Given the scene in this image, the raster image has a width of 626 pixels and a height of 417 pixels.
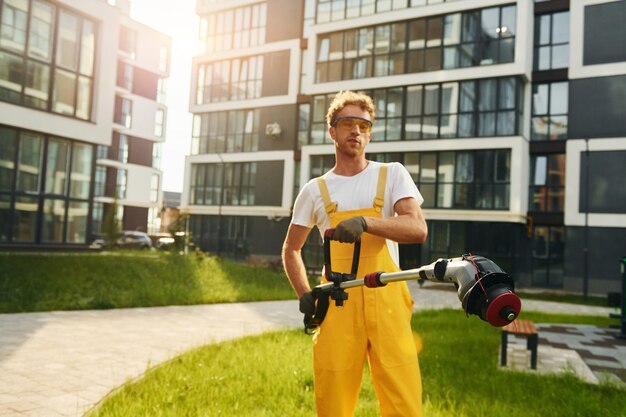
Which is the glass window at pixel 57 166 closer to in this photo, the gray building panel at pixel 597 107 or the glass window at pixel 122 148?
the gray building panel at pixel 597 107

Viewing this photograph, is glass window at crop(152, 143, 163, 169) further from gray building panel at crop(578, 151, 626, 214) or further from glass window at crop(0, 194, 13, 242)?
gray building panel at crop(578, 151, 626, 214)

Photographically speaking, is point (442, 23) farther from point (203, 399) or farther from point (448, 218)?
point (203, 399)

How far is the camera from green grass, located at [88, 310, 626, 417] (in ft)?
16.0

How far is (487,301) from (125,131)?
49932 millimetres

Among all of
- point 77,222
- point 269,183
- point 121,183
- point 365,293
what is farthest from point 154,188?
point 365,293

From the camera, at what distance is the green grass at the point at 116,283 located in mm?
11344

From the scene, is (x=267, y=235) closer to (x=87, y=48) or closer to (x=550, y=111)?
(x=87, y=48)

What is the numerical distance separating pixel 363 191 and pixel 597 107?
2555 cm

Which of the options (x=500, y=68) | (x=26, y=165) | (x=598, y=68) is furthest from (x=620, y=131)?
(x=26, y=165)

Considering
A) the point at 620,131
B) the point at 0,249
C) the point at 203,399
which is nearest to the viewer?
the point at 203,399

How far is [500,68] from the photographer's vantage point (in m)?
24.8

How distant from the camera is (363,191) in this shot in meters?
3.09

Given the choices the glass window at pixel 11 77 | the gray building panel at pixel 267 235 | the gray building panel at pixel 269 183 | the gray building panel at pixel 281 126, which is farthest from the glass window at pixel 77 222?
the gray building panel at pixel 281 126

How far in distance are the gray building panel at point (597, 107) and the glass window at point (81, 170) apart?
20.2 m
